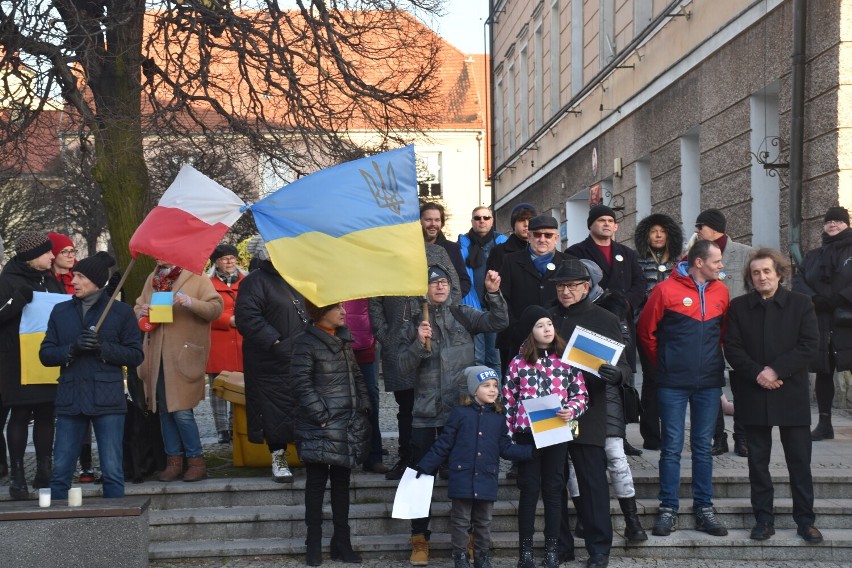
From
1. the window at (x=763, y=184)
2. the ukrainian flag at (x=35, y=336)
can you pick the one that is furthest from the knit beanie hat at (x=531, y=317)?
the window at (x=763, y=184)

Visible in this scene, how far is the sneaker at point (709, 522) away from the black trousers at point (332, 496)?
230cm

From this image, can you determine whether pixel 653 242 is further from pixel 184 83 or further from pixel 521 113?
pixel 521 113

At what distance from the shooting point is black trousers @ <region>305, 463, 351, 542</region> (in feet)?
24.8

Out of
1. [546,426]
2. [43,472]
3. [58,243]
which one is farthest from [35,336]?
[546,426]

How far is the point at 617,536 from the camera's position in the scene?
7801 millimetres

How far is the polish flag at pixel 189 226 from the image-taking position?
768 centimetres

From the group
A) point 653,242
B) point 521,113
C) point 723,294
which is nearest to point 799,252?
point 653,242

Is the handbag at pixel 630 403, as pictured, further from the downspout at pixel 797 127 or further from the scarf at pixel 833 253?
the downspout at pixel 797 127

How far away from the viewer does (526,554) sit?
7250 millimetres

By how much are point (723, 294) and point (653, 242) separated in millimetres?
1594

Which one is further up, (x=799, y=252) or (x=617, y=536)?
(x=799, y=252)

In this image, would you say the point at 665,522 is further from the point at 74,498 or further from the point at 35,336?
Result: the point at 35,336

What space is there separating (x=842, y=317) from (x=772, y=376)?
8.50 ft

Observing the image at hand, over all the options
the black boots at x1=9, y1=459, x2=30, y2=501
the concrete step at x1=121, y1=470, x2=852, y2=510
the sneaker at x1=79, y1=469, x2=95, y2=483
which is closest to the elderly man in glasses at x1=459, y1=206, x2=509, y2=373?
the concrete step at x1=121, y1=470, x2=852, y2=510
